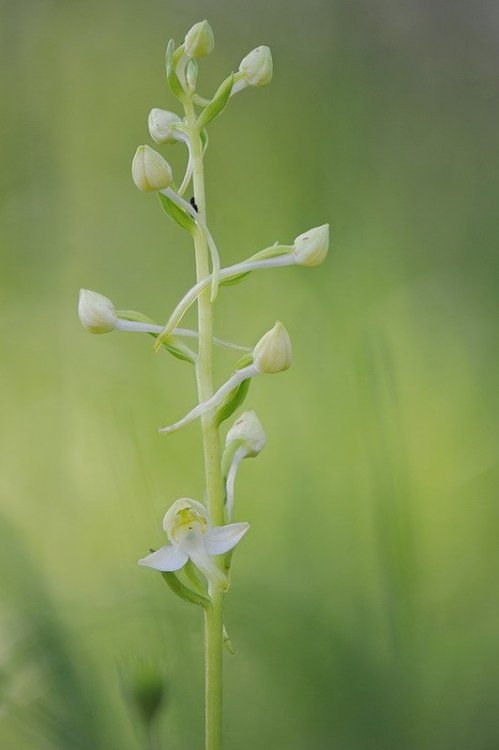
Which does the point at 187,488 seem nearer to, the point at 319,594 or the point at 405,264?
the point at 319,594

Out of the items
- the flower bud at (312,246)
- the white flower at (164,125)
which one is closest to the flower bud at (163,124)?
the white flower at (164,125)

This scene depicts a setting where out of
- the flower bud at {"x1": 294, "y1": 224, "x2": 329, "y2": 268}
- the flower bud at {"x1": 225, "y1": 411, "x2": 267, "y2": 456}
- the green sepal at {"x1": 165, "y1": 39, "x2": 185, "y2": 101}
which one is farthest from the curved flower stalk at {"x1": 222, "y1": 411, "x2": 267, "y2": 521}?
the green sepal at {"x1": 165, "y1": 39, "x2": 185, "y2": 101}

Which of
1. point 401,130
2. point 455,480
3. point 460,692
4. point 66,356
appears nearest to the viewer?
point 460,692

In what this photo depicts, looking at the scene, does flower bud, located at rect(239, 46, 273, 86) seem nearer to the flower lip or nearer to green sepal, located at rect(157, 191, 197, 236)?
green sepal, located at rect(157, 191, 197, 236)

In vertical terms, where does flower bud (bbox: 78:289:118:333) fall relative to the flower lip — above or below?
above

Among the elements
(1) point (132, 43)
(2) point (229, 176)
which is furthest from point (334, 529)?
(1) point (132, 43)

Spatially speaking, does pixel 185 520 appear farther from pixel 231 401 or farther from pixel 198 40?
pixel 198 40

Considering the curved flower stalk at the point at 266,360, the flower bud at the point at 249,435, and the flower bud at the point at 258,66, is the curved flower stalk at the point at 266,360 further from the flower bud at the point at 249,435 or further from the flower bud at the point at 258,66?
the flower bud at the point at 258,66

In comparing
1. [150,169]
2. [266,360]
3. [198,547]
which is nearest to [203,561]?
[198,547]
